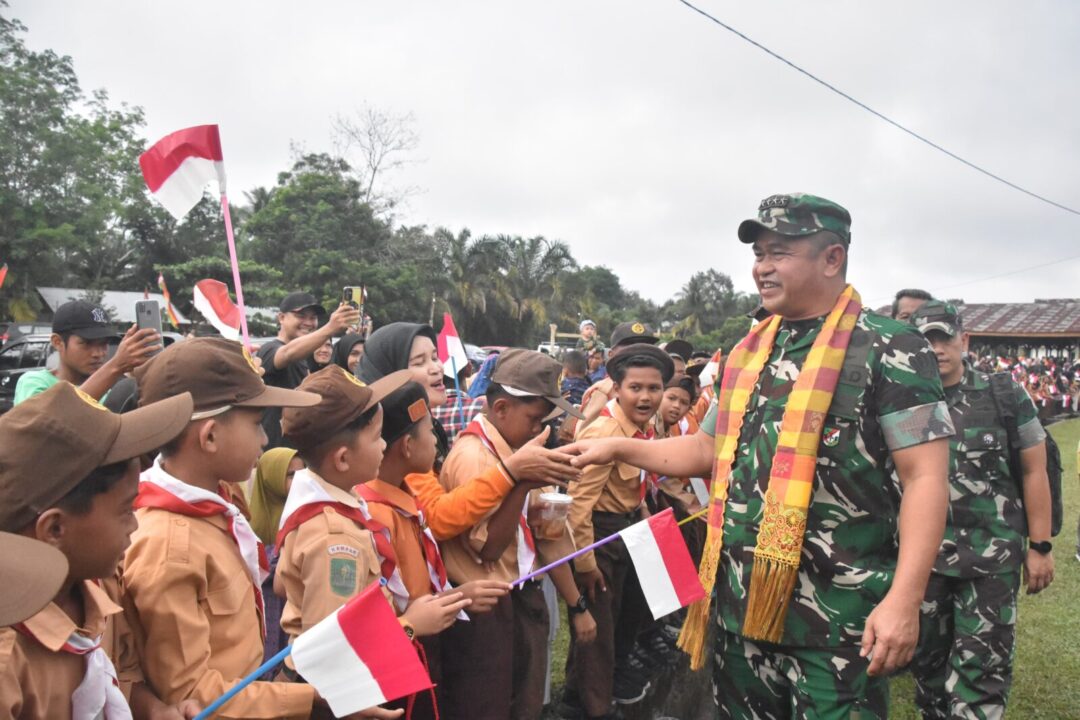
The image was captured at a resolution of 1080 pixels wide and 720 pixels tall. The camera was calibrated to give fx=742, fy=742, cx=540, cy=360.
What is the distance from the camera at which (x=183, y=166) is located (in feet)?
14.1

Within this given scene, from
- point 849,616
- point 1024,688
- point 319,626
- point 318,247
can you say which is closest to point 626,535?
point 849,616

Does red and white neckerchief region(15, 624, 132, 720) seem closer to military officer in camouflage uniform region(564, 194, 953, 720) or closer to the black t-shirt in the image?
military officer in camouflage uniform region(564, 194, 953, 720)

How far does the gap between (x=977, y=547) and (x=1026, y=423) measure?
0.65 meters

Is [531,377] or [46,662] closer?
[46,662]

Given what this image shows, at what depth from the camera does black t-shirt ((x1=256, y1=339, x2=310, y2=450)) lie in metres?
4.25

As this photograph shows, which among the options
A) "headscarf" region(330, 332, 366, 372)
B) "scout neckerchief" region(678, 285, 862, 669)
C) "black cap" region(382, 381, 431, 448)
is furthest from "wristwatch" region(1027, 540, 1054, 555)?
"headscarf" region(330, 332, 366, 372)

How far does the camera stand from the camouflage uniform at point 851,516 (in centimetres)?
218

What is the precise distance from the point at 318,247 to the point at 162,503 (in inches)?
1016

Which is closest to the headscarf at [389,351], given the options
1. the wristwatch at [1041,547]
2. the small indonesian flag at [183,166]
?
the small indonesian flag at [183,166]

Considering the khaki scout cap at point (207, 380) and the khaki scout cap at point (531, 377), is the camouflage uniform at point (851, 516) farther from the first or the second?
the khaki scout cap at point (207, 380)

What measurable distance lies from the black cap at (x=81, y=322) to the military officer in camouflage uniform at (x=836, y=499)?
3.39 metres

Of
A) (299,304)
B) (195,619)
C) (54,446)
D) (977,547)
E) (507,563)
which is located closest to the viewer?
(54,446)

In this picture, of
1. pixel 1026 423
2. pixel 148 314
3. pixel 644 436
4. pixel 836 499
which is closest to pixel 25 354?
pixel 148 314

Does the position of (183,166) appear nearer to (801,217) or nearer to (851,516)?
(801,217)
